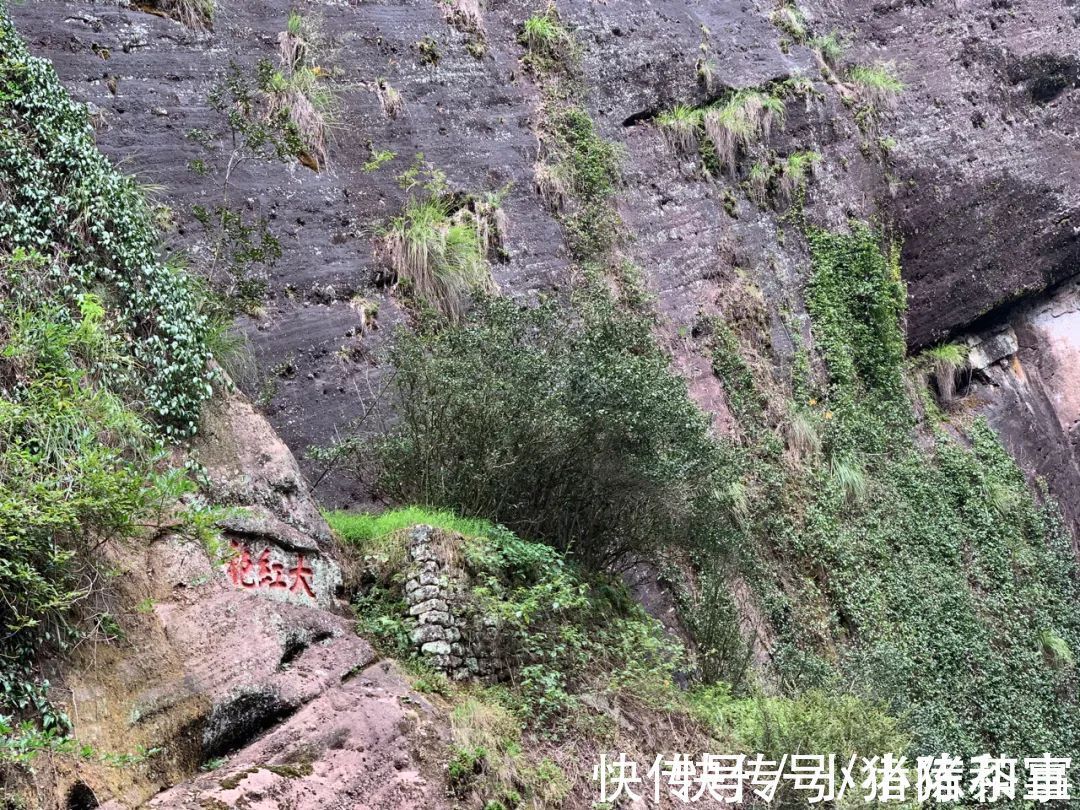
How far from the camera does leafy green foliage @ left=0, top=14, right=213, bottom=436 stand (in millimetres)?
6133

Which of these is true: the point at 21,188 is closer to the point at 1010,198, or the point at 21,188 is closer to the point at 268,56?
the point at 268,56

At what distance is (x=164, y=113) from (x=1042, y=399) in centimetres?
1173

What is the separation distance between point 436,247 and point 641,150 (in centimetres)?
403

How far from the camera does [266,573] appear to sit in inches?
237

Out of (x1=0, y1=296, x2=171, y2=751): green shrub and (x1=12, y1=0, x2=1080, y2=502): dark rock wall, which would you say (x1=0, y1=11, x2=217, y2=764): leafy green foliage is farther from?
(x1=12, y1=0, x2=1080, y2=502): dark rock wall

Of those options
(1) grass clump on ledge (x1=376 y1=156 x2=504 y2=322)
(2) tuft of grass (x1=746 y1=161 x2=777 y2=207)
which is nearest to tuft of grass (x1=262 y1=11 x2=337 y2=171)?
(1) grass clump on ledge (x1=376 y1=156 x2=504 y2=322)

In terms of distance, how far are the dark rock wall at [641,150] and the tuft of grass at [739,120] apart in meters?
0.27

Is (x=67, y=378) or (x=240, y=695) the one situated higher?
(x=67, y=378)

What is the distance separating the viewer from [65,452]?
17.1ft

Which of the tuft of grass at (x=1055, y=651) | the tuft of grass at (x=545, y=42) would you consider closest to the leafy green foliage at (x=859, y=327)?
the tuft of grass at (x=1055, y=651)

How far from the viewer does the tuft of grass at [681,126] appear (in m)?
13.2

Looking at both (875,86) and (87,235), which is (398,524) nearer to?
(87,235)

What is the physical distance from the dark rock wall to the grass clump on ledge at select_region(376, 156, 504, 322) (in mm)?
214

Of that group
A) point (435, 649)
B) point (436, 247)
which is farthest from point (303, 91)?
point (435, 649)
